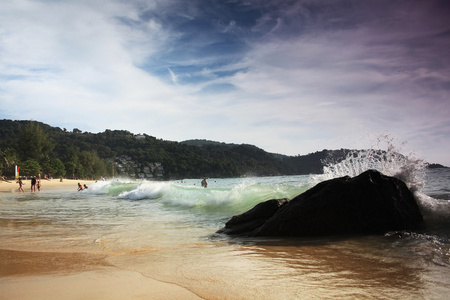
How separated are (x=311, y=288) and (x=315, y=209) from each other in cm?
392

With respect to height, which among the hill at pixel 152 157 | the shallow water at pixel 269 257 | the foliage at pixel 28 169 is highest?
the hill at pixel 152 157

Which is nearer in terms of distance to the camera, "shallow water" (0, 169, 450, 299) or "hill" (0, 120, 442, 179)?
"shallow water" (0, 169, 450, 299)

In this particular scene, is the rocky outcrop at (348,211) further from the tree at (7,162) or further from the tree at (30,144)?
the tree at (30,144)

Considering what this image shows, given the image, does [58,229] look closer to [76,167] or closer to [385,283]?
[385,283]

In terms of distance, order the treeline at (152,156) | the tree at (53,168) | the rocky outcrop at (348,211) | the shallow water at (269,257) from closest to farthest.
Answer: the shallow water at (269,257) < the rocky outcrop at (348,211) < the tree at (53,168) < the treeline at (152,156)

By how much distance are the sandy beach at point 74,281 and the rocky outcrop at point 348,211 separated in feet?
13.3

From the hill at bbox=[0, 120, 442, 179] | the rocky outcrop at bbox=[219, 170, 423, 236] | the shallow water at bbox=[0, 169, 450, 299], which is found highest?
the hill at bbox=[0, 120, 442, 179]

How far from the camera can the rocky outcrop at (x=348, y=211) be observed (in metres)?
6.97

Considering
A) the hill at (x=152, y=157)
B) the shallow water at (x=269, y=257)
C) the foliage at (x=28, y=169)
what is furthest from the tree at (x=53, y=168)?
the shallow water at (x=269, y=257)

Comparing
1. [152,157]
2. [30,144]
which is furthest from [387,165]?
[152,157]

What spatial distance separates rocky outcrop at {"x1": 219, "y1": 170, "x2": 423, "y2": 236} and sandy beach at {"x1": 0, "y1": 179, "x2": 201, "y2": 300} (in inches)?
160

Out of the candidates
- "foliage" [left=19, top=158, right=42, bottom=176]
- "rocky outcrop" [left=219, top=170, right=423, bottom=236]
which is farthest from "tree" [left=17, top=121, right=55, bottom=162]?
"rocky outcrop" [left=219, top=170, right=423, bottom=236]

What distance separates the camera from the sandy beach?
316cm

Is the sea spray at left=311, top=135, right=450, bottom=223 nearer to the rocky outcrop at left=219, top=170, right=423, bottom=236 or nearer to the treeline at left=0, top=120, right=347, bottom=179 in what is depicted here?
the rocky outcrop at left=219, top=170, right=423, bottom=236
